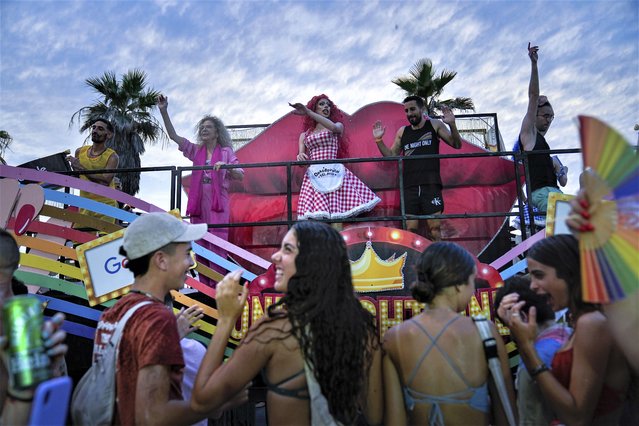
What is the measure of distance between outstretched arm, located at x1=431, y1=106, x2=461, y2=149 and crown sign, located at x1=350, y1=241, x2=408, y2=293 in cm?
157

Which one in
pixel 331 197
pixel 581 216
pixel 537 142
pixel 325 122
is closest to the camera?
pixel 581 216

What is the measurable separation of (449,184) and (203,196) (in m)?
3.26

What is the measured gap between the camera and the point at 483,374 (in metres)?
2.10

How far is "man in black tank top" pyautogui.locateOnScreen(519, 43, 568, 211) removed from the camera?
4.74 metres

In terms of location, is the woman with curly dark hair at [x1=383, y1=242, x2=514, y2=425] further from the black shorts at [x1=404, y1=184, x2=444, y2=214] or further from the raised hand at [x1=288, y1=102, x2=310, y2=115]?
the raised hand at [x1=288, y1=102, x2=310, y2=115]

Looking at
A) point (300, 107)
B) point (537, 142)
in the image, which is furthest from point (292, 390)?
point (537, 142)

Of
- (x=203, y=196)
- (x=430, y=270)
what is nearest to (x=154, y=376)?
(x=430, y=270)

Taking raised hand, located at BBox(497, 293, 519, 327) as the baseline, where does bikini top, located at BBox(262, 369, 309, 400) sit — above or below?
below

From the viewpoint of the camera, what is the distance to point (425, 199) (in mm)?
5117

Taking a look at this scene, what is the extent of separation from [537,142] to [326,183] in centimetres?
230

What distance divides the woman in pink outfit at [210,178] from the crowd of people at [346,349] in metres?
2.78

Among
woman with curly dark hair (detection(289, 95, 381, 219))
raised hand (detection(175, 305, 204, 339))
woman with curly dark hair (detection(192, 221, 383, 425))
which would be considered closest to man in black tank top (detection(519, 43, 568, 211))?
woman with curly dark hair (detection(289, 95, 381, 219))

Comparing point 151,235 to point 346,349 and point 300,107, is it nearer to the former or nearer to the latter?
point 346,349

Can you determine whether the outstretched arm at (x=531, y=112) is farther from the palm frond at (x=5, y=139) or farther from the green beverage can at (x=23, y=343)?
the palm frond at (x=5, y=139)
